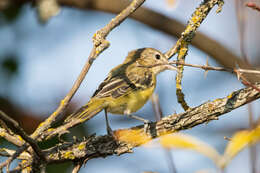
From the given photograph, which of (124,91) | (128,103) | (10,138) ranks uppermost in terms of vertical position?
(124,91)

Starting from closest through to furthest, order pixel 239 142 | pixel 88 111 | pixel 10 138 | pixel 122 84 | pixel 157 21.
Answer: pixel 239 142
pixel 10 138
pixel 88 111
pixel 122 84
pixel 157 21

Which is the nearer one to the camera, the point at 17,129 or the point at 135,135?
the point at 17,129

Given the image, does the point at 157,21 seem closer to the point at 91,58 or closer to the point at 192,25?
the point at 192,25

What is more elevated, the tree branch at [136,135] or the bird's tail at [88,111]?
the bird's tail at [88,111]

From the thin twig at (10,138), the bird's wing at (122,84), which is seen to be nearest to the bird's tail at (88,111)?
the bird's wing at (122,84)

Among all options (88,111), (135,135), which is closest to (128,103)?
(88,111)

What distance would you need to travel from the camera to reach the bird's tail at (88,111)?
3.19m

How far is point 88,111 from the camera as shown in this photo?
3363 millimetres

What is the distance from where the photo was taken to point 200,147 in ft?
3.72

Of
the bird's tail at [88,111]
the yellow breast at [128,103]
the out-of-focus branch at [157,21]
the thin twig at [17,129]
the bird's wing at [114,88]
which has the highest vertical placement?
the out-of-focus branch at [157,21]

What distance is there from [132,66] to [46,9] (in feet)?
4.20

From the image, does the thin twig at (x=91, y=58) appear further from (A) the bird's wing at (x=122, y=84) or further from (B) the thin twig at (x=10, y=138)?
(A) the bird's wing at (x=122, y=84)

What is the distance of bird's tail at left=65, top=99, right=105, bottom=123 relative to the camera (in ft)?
10.5

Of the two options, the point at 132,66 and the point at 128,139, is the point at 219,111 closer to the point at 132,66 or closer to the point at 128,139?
the point at 128,139
